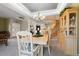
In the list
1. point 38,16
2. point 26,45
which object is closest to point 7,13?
point 38,16

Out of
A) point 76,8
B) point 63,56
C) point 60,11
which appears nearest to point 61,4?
point 60,11

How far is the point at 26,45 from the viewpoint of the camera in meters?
2.01

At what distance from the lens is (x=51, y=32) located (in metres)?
1.95

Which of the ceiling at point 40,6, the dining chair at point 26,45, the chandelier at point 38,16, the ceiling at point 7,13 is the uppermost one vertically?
the ceiling at point 40,6

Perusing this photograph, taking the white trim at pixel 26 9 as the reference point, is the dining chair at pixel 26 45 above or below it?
below

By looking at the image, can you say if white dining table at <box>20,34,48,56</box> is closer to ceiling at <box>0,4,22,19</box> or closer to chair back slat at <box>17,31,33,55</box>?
chair back slat at <box>17,31,33,55</box>

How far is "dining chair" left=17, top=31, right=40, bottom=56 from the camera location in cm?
194

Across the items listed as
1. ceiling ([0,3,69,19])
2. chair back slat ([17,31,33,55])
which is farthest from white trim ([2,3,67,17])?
chair back slat ([17,31,33,55])

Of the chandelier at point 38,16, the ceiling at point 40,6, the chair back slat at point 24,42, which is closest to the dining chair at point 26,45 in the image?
the chair back slat at point 24,42

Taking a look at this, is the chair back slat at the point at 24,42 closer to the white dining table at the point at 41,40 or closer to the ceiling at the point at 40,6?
the white dining table at the point at 41,40

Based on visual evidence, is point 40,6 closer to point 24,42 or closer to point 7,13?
→ point 7,13

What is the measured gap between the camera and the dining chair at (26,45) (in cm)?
194

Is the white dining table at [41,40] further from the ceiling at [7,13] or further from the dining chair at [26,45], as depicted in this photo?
the ceiling at [7,13]

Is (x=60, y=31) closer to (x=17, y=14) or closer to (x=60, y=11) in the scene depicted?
(x=60, y=11)
